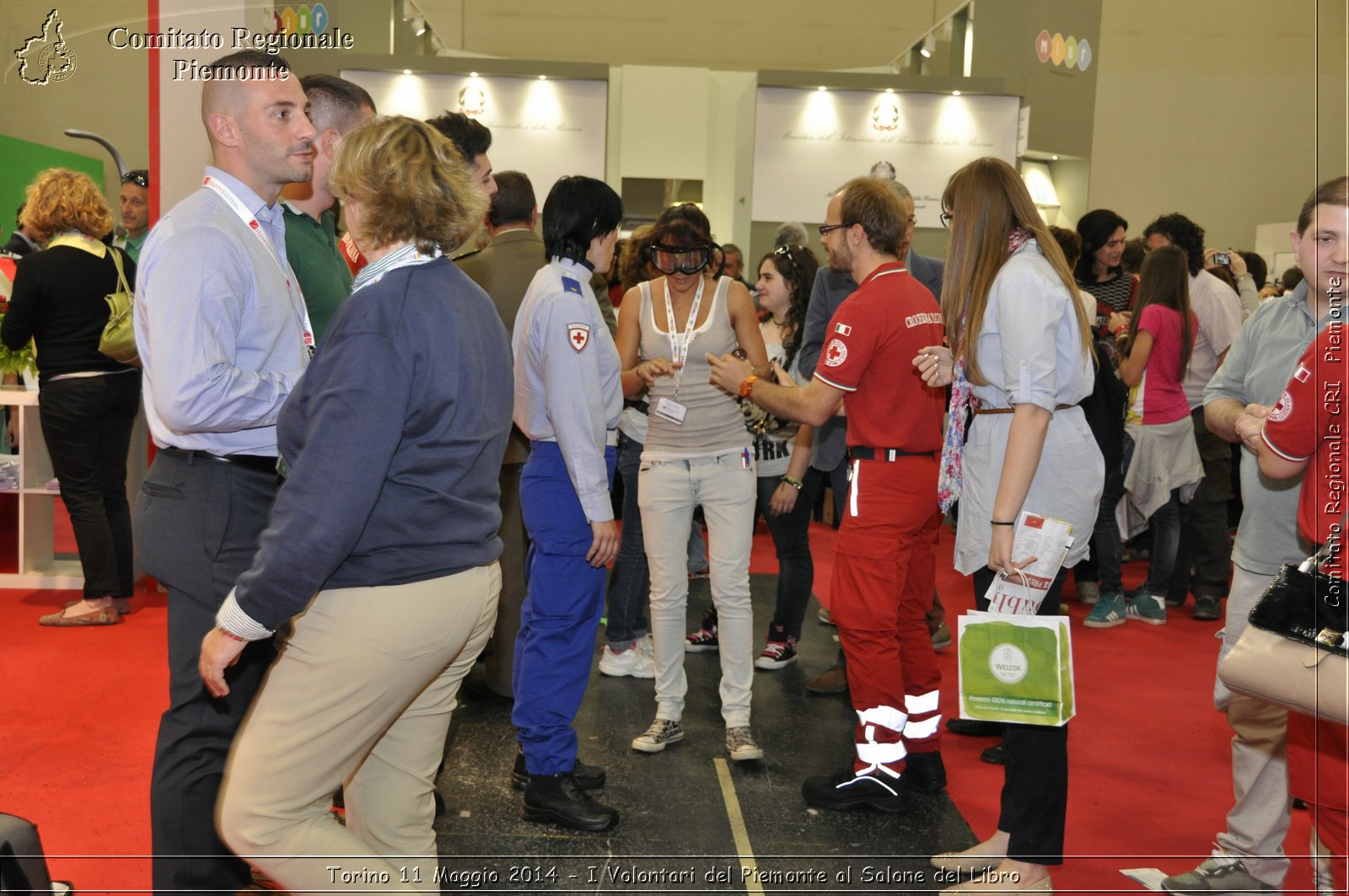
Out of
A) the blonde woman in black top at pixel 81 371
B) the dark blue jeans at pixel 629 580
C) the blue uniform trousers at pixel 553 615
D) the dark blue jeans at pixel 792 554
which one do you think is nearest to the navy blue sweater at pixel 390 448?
the blue uniform trousers at pixel 553 615

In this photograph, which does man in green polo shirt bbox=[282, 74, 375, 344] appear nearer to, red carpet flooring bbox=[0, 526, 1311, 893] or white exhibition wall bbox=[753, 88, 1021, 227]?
red carpet flooring bbox=[0, 526, 1311, 893]

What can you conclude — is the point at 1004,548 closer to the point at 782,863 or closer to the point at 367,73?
the point at 782,863

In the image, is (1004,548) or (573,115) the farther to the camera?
(573,115)

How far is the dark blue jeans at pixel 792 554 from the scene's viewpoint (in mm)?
3955

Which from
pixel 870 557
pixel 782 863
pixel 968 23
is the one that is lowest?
pixel 782 863

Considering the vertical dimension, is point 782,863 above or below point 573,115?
below

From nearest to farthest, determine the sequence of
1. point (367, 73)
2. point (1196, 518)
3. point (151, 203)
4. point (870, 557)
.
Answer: point (870, 557), point (151, 203), point (1196, 518), point (367, 73)

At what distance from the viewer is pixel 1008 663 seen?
2203mm

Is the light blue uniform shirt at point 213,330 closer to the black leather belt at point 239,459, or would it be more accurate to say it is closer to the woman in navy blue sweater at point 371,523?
the black leather belt at point 239,459

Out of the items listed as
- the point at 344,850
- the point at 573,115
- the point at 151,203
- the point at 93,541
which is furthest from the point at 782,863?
the point at 573,115

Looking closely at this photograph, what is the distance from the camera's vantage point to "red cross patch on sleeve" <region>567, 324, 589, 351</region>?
2541mm

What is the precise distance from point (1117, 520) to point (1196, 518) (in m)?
0.36

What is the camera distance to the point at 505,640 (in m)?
3.52

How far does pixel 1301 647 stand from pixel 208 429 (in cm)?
181
